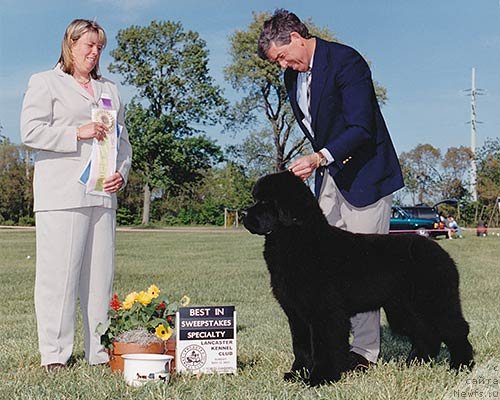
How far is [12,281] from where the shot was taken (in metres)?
11.9

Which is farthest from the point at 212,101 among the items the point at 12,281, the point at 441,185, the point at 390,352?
the point at 390,352

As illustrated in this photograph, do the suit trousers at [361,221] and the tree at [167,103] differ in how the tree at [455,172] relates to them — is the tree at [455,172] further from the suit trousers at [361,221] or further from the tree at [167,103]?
the suit trousers at [361,221]

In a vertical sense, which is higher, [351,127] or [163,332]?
[351,127]

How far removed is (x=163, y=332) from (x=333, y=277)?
3.78ft

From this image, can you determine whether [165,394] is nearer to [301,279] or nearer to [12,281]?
[301,279]

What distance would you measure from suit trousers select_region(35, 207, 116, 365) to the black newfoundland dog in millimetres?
1160

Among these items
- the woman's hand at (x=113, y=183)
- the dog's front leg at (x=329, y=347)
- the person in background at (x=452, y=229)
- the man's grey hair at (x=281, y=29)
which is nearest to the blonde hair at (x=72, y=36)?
the woman's hand at (x=113, y=183)

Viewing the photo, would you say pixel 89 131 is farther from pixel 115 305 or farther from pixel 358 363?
pixel 358 363

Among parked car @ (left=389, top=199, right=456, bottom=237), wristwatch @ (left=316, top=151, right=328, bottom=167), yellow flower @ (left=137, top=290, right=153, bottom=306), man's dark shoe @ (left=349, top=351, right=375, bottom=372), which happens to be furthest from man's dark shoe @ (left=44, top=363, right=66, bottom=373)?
parked car @ (left=389, top=199, right=456, bottom=237)

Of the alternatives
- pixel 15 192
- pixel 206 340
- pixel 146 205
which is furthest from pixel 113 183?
pixel 15 192

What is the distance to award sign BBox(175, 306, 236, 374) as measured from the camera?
13.4 feet

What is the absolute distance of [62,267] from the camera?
4234 millimetres

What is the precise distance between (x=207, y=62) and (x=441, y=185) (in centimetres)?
Result: 1760

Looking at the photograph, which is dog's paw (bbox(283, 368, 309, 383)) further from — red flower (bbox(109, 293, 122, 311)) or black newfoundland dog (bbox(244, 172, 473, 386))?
red flower (bbox(109, 293, 122, 311))
